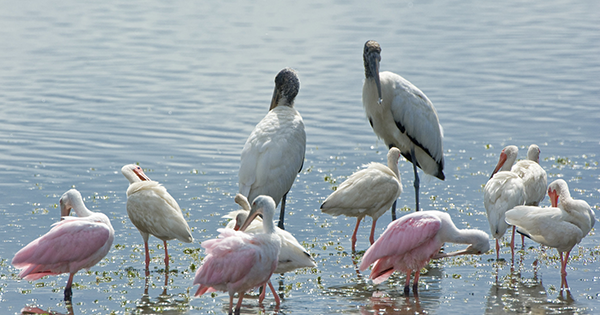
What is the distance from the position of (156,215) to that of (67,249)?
43.3 inches

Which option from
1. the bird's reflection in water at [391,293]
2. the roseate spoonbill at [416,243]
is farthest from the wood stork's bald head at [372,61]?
the roseate spoonbill at [416,243]

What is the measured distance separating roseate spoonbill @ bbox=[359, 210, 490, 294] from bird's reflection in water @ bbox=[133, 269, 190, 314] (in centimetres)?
169

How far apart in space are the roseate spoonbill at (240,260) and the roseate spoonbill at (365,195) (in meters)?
2.31

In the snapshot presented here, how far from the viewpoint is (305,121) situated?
15.5m

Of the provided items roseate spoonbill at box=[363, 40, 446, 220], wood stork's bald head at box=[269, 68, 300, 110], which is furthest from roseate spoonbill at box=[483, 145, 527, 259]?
wood stork's bald head at box=[269, 68, 300, 110]

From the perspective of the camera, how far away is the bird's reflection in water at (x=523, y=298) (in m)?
7.18

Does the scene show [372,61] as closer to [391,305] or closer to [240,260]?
[391,305]

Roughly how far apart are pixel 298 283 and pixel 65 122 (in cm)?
882

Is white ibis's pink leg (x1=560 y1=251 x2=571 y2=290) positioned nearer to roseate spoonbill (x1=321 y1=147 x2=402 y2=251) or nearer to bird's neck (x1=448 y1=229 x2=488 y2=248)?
bird's neck (x1=448 y1=229 x2=488 y2=248)

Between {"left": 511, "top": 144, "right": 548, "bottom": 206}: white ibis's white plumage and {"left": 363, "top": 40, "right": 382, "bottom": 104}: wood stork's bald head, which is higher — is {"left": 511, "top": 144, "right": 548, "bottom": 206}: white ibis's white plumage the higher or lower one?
the lower one

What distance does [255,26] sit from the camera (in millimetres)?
29719

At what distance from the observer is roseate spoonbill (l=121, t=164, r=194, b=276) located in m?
8.05

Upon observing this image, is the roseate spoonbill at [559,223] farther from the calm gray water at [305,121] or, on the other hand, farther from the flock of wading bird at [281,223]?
the calm gray water at [305,121]

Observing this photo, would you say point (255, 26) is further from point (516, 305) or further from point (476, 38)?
point (516, 305)
